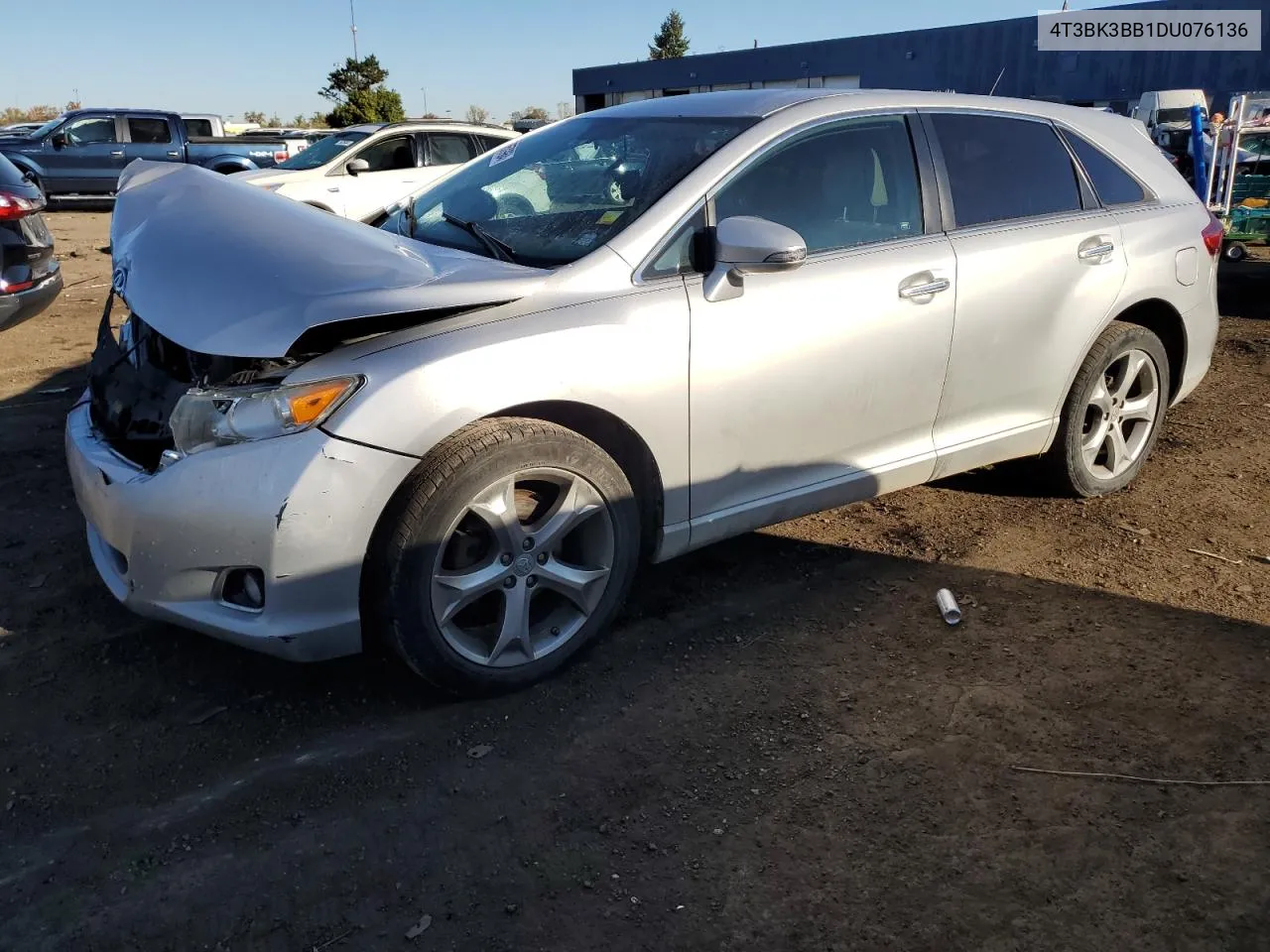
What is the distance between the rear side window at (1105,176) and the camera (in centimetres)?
436

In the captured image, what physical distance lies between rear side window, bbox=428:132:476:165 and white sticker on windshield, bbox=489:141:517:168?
840 centimetres

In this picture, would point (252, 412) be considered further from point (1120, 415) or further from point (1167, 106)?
point (1167, 106)

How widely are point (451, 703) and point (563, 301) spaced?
3.99ft

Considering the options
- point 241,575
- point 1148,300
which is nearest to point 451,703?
point 241,575

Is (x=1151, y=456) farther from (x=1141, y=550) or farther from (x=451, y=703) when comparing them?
(x=451, y=703)

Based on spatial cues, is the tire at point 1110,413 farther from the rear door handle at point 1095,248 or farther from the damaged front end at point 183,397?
the damaged front end at point 183,397

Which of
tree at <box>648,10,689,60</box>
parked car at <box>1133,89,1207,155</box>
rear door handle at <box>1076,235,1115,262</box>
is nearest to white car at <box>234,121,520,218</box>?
rear door handle at <box>1076,235,1115,262</box>

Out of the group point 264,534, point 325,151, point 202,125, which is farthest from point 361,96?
point 264,534

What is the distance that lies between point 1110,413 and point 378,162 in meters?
9.70

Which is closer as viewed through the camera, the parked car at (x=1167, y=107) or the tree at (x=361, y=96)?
the parked car at (x=1167, y=107)

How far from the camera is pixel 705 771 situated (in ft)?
8.98

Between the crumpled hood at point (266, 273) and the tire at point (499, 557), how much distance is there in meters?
0.41

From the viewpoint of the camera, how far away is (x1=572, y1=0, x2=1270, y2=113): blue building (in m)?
28.7

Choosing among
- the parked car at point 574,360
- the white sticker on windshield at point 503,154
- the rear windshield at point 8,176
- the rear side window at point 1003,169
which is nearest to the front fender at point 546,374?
the parked car at point 574,360
